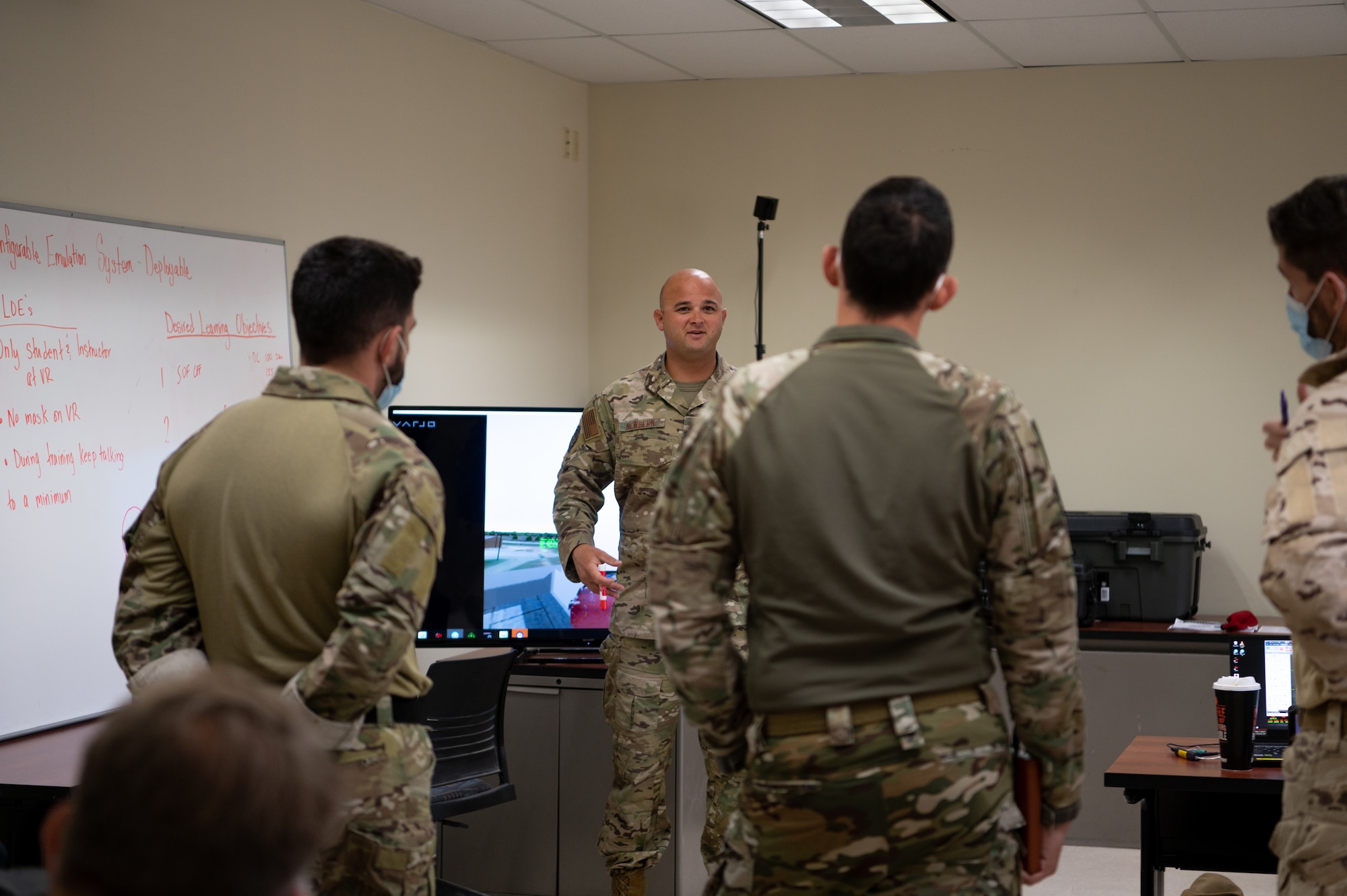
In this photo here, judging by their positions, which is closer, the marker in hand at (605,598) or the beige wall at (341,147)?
the beige wall at (341,147)

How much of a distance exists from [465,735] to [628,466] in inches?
33.3

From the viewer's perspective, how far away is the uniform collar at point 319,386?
1835 mm

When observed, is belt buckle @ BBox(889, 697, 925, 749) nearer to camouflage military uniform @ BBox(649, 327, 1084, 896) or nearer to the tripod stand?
camouflage military uniform @ BBox(649, 327, 1084, 896)

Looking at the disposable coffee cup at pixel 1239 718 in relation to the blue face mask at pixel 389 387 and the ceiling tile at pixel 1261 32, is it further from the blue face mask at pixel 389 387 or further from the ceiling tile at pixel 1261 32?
the ceiling tile at pixel 1261 32

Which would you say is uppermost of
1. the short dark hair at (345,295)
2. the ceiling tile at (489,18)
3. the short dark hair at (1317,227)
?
the ceiling tile at (489,18)

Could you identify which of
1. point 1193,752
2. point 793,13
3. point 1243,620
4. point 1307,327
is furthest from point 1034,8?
point 1307,327

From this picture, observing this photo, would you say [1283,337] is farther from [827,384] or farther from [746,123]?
[827,384]

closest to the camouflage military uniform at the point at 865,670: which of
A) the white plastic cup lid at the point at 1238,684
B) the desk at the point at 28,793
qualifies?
the white plastic cup lid at the point at 1238,684

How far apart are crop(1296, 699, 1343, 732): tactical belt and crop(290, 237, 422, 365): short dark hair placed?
57.8 inches

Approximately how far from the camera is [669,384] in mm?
3541

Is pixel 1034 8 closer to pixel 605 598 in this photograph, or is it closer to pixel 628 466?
pixel 628 466

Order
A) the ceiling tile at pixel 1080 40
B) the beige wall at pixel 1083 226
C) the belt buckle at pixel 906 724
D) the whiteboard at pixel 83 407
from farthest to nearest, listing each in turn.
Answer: the beige wall at pixel 1083 226, the ceiling tile at pixel 1080 40, the whiteboard at pixel 83 407, the belt buckle at pixel 906 724

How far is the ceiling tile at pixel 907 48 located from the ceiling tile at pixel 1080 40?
11 centimetres

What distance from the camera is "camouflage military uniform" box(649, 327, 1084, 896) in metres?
1.58
